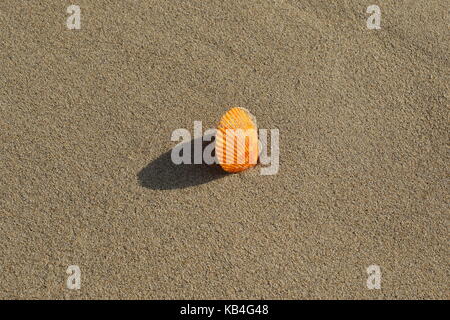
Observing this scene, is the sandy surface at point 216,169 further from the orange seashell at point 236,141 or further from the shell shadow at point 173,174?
the orange seashell at point 236,141

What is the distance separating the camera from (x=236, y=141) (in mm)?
1953

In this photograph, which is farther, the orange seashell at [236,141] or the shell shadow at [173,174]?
the shell shadow at [173,174]

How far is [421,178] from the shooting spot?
6.77 ft

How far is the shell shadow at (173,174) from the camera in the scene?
206 cm

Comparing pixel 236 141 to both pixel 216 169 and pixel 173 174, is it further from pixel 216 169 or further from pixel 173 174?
pixel 173 174

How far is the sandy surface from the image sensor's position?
1.97 meters

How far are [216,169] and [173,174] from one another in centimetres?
18

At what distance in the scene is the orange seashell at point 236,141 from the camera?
195 cm

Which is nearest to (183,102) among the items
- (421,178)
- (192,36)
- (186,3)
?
(192,36)

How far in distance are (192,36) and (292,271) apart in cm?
115

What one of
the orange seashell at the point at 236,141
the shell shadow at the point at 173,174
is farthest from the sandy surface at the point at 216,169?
the orange seashell at the point at 236,141

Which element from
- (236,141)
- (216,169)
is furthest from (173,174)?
(236,141)

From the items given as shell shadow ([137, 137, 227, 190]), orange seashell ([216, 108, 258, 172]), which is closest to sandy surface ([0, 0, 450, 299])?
shell shadow ([137, 137, 227, 190])

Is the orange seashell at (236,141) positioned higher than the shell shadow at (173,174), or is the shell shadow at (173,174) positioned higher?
the orange seashell at (236,141)
